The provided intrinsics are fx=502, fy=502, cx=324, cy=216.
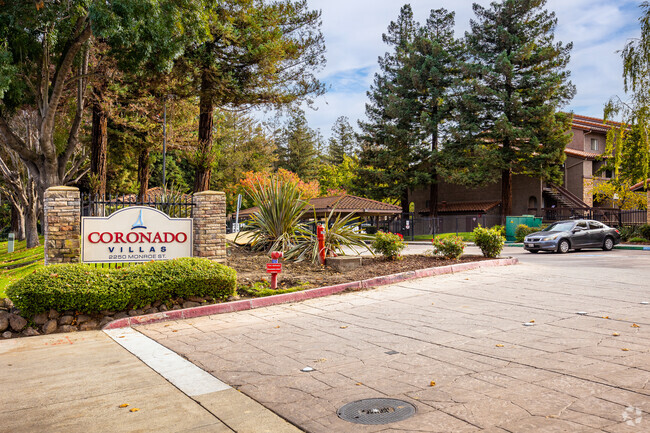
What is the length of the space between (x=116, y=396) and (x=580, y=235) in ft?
75.8

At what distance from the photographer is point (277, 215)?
15664mm

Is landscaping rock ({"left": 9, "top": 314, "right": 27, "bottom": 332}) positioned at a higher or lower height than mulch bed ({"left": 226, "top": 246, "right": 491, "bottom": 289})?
lower

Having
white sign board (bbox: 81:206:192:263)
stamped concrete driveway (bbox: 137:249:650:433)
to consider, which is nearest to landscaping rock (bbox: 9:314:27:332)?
stamped concrete driveway (bbox: 137:249:650:433)

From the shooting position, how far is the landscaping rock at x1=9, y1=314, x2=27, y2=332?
8.38m

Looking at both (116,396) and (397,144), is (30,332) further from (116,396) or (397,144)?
(397,144)

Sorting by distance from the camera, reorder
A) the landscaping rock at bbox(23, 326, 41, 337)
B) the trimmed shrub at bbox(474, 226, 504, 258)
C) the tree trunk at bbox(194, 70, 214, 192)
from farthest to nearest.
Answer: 1. the tree trunk at bbox(194, 70, 214, 192)
2. the trimmed shrub at bbox(474, 226, 504, 258)
3. the landscaping rock at bbox(23, 326, 41, 337)

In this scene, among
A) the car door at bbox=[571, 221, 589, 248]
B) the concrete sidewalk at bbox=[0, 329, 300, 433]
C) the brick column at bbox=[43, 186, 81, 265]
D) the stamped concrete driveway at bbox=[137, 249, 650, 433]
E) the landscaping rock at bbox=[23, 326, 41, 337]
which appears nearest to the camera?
the stamped concrete driveway at bbox=[137, 249, 650, 433]

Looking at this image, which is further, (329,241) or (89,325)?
(329,241)

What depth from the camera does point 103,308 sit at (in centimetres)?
882

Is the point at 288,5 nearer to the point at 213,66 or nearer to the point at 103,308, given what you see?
the point at 213,66

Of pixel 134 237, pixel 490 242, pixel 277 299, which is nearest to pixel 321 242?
pixel 277 299

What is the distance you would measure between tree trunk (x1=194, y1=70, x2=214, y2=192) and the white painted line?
10025 millimetres

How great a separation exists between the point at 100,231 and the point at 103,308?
2405 millimetres

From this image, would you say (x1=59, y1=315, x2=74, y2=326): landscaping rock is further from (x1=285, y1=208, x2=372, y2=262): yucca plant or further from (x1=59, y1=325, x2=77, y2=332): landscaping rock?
(x1=285, y1=208, x2=372, y2=262): yucca plant
